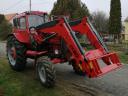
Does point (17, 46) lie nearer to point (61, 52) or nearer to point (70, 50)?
point (61, 52)

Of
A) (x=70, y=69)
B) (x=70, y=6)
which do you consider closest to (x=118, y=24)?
(x=70, y=6)

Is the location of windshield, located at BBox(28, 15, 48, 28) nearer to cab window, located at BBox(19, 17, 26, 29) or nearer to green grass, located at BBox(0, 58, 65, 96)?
cab window, located at BBox(19, 17, 26, 29)

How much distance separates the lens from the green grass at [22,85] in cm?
1020

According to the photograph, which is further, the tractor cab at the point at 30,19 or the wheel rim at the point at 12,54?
the wheel rim at the point at 12,54

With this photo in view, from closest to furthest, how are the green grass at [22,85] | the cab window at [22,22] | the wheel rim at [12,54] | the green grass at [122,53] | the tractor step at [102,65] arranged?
the tractor step at [102,65] < the green grass at [22,85] < the cab window at [22,22] < the wheel rim at [12,54] < the green grass at [122,53]

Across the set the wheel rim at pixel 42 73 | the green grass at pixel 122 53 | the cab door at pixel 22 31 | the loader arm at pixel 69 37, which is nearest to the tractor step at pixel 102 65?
the loader arm at pixel 69 37

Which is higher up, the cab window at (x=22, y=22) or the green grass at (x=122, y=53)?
the cab window at (x=22, y=22)

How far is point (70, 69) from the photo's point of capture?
47.2 ft

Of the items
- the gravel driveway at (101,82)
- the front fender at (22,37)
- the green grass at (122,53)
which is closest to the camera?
the gravel driveway at (101,82)

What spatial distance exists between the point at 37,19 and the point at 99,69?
172 inches

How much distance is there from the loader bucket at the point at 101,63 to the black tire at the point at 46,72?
123 cm

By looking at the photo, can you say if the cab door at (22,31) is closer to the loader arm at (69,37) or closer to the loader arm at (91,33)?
the loader arm at (69,37)

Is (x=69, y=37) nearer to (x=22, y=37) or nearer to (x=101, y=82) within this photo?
(x=101, y=82)

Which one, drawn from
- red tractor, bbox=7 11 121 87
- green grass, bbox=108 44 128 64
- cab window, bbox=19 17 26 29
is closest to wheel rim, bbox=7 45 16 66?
red tractor, bbox=7 11 121 87
